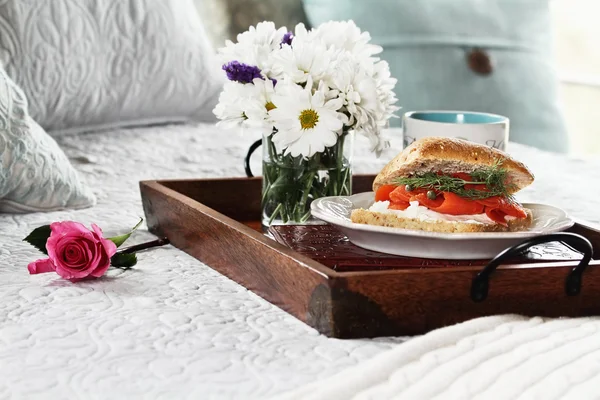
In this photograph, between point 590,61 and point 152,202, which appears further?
point 590,61

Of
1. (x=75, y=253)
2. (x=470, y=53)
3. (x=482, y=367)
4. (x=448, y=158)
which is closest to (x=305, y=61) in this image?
(x=448, y=158)

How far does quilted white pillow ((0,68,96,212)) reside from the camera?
122 centimetres

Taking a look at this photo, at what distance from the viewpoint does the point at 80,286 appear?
2.91 ft

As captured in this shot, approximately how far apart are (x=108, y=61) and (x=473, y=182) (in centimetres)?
100

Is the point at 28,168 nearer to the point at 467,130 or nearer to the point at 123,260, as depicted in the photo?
the point at 123,260

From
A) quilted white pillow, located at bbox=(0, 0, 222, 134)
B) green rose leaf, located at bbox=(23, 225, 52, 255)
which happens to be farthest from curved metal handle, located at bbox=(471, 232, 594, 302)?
quilted white pillow, located at bbox=(0, 0, 222, 134)

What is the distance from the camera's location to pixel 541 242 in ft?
2.52

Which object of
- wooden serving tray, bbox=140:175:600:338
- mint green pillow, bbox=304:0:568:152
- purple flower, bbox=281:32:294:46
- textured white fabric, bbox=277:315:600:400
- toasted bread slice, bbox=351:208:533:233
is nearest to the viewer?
textured white fabric, bbox=277:315:600:400

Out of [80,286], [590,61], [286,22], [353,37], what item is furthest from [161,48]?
[590,61]

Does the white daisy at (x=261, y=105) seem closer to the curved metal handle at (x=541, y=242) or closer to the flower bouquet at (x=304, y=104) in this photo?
the flower bouquet at (x=304, y=104)

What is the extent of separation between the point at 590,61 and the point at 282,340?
9.52ft

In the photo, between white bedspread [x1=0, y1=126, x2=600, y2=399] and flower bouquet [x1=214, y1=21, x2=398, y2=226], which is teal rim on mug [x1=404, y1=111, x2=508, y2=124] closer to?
flower bouquet [x1=214, y1=21, x2=398, y2=226]

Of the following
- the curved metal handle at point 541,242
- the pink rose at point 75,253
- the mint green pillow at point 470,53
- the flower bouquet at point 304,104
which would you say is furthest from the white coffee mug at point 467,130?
the mint green pillow at point 470,53

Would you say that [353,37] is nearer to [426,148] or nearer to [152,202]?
[426,148]
